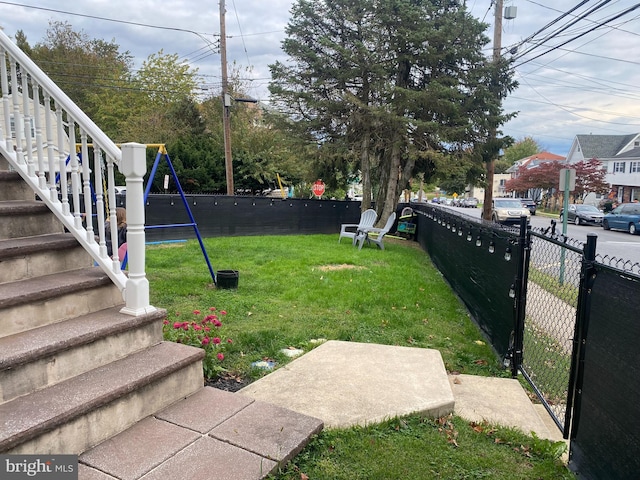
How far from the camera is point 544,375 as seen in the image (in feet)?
11.9

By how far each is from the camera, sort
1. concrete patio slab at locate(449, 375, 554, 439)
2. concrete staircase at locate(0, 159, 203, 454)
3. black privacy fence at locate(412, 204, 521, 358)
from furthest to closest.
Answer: black privacy fence at locate(412, 204, 521, 358) → concrete patio slab at locate(449, 375, 554, 439) → concrete staircase at locate(0, 159, 203, 454)

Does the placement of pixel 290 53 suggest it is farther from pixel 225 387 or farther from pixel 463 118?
pixel 225 387

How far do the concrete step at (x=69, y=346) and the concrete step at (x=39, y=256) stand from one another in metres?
0.47

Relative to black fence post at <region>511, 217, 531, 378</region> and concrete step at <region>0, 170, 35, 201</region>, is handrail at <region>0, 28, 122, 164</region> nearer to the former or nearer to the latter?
concrete step at <region>0, 170, 35, 201</region>

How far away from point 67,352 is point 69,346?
0.11ft

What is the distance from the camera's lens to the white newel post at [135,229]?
2488 millimetres

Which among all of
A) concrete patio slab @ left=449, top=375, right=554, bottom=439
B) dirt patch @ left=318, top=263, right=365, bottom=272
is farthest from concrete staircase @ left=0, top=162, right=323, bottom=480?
dirt patch @ left=318, top=263, right=365, bottom=272

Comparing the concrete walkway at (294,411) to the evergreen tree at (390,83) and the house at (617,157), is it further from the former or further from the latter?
the house at (617,157)

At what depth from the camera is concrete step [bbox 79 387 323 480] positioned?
190cm

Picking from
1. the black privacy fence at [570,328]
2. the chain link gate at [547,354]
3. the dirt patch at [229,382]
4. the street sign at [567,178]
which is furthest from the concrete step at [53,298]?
the street sign at [567,178]

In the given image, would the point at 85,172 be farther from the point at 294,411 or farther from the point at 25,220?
the point at 294,411

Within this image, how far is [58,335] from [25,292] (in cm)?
34

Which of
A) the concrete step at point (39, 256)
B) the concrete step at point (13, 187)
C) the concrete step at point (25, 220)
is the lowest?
the concrete step at point (39, 256)

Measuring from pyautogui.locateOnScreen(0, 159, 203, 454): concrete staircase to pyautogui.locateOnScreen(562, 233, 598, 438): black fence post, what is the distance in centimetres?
208
